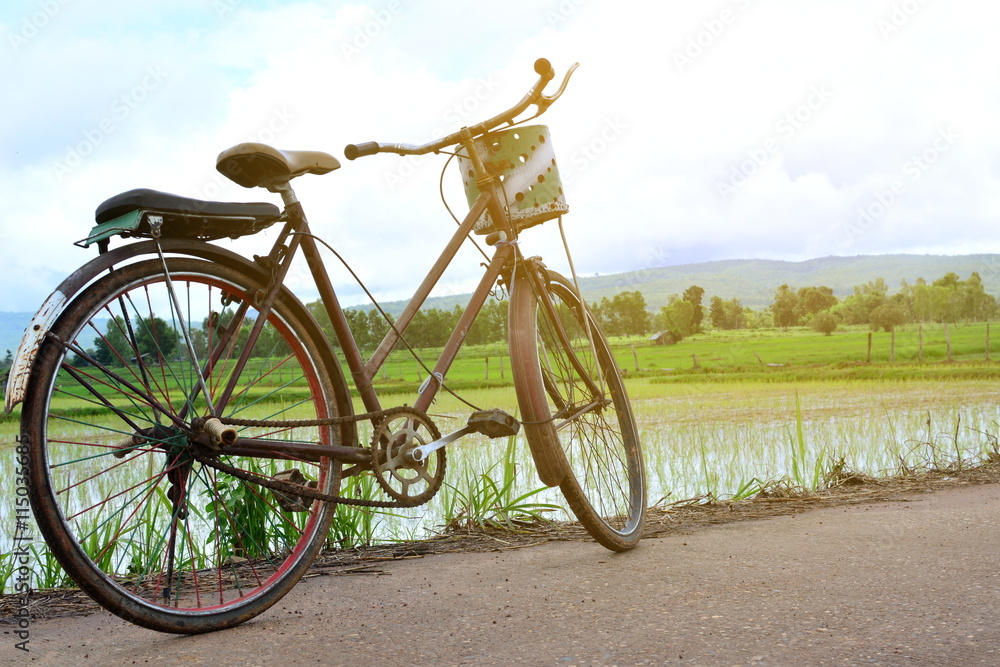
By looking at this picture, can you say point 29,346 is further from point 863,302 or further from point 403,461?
point 863,302

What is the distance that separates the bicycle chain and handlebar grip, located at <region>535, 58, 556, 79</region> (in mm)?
1173

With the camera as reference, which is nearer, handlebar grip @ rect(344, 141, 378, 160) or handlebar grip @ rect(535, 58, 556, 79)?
handlebar grip @ rect(344, 141, 378, 160)

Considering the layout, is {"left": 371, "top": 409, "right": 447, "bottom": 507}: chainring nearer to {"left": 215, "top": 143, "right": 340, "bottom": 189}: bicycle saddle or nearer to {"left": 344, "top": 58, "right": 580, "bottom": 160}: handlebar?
{"left": 215, "top": 143, "right": 340, "bottom": 189}: bicycle saddle

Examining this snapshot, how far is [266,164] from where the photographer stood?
2098mm

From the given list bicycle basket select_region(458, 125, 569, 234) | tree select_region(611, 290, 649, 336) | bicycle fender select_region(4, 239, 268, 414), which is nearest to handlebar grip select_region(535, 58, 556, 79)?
bicycle basket select_region(458, 125, 569, 234)

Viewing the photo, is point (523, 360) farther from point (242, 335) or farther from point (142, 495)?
point (142, 495)

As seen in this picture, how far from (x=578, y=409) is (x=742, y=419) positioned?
3512mm

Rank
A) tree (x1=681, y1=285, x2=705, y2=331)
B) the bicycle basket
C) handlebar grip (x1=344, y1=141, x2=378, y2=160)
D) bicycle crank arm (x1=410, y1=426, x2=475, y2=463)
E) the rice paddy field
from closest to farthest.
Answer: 1. bicycle crank arm (x1=410, y1=426, x2=475, y2=463)
2. handlebar grip (x1=344, y1=141, x2=378, y2=160)
3. the bicycle basket
4. the rice paddy field
5. tree (x1=681, y1=285, x2=705, y2=331)

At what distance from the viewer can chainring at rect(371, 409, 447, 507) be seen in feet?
7.38

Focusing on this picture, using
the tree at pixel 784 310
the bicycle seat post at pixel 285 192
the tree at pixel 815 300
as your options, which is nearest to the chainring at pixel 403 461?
the bicycle seat post at pixel 285 192

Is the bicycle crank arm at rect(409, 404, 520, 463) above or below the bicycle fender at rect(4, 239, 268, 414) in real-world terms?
below

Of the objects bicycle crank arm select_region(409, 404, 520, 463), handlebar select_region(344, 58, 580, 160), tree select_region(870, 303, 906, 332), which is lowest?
bicycle crank arm select_region(409, 404, 520, 463)

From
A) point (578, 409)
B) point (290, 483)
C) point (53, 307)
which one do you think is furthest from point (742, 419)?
point (53, 307)

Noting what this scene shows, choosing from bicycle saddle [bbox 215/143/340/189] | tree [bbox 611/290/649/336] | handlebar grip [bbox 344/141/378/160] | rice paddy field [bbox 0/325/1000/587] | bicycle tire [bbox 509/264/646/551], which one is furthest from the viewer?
tree [bbox 611/290/649/336]
